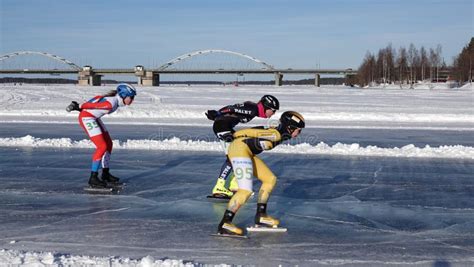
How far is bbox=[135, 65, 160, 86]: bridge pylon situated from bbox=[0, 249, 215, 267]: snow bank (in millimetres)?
86964

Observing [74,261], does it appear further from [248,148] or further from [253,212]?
[253,212]

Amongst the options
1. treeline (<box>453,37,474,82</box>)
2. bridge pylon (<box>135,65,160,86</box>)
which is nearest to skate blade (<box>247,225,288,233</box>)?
bridge pylon (<box>135,65,160,86</box>)

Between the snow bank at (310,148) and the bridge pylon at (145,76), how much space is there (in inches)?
3039

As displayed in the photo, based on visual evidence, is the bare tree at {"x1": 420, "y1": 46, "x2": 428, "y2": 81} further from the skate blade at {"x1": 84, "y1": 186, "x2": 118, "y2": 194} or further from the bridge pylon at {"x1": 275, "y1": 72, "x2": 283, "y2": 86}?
the skate blade at {"x1": 84, "y1": 186, "x2": 118, "y2": 194}

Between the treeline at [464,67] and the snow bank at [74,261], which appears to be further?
the treeline at [464,67]

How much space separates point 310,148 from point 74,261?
359 inches

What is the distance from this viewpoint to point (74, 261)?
466 cm

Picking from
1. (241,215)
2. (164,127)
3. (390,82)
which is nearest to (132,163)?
(241,215)

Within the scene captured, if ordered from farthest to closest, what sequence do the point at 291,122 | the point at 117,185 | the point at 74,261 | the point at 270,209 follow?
the point at 117,185 → the point at 270,209 → the point at 291,122 → the point at 74,261

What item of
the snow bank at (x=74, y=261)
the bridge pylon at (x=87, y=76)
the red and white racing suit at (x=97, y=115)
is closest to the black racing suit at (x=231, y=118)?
the snow bank at (x=74, y=261)

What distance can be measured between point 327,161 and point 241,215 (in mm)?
5026

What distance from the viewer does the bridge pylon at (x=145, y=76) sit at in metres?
91.0

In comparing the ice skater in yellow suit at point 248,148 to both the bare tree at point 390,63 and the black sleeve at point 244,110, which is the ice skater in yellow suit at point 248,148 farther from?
the bare tree at point 390,63

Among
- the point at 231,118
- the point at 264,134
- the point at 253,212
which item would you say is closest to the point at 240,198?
the point at 264,134
